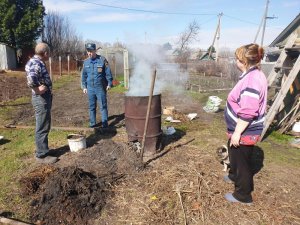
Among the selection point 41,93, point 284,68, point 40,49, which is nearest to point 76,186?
point 41,93

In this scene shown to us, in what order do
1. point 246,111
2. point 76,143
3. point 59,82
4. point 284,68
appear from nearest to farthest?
point 246,111, point 76,143, point 284,68, point 59,82

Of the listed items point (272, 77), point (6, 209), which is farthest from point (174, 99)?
point (6, 209)

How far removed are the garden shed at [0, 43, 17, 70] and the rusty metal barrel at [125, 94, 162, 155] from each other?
87.2 ft

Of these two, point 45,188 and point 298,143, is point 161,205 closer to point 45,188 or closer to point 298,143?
point 45,188

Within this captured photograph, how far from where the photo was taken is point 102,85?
6.75 m

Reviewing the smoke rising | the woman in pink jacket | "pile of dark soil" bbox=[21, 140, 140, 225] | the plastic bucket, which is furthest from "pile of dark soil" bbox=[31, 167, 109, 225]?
the smoke rising

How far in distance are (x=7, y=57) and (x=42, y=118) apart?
2657 centimetres

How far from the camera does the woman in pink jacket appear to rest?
315 centimetres

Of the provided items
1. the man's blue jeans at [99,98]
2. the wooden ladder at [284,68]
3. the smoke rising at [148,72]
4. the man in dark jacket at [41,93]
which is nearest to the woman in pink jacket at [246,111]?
the smoke rising at [148,72]

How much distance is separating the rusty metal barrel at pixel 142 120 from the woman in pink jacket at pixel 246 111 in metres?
1.99

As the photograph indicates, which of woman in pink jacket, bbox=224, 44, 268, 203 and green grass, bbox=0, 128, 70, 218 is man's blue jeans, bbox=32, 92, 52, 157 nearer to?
green grass, bbox=0, 128, 70, 218

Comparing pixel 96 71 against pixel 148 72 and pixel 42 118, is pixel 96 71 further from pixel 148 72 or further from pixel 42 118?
pixel 148 72

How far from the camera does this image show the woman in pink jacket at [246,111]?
315 centimetres

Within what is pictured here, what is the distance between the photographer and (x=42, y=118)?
4.95 meters
